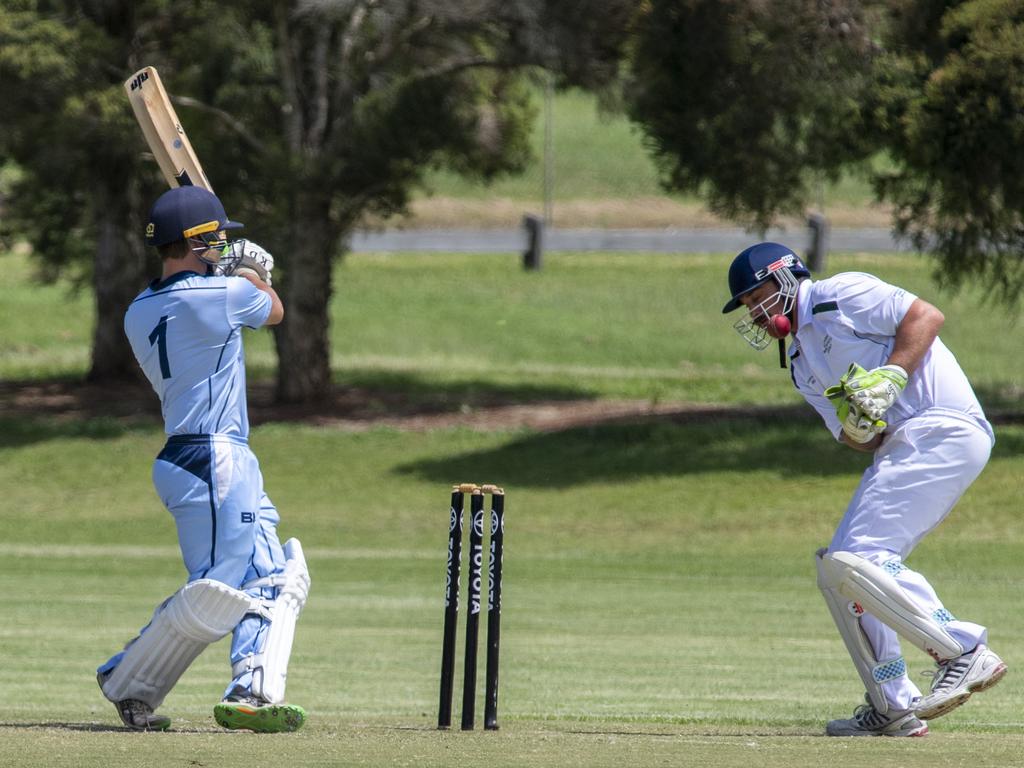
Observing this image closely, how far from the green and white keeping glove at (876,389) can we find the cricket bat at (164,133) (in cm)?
268

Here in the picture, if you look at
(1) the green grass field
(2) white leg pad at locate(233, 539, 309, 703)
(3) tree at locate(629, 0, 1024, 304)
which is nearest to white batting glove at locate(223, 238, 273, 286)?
(2) white leg pad at locate(233, 539, 309, 703)

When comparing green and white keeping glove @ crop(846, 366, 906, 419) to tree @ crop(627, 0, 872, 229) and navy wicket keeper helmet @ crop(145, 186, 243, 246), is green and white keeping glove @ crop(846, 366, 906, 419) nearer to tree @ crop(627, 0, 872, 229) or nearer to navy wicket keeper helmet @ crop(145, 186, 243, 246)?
navy wicket keeper helmet @ crop(145, 186, 243, 246)

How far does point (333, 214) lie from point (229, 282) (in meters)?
16.1

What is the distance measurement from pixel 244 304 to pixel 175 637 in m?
1.20

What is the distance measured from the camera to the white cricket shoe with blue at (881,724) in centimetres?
602

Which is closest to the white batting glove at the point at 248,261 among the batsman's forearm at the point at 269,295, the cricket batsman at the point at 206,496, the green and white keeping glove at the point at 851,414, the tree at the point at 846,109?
the batsman's forearm at the point at 269,295

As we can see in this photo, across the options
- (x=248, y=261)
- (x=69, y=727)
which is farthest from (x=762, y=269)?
(x=69, y=727)

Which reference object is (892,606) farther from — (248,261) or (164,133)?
(164,133)

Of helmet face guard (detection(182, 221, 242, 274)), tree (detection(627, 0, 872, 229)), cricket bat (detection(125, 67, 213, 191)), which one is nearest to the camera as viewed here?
helmet face guard (detection(182, 221, 242, 274))

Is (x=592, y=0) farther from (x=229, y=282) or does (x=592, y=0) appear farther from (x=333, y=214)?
(x=229, y=282)

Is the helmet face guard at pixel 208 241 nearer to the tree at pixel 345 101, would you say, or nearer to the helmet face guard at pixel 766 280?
the helmet face guard at pixel 766 280

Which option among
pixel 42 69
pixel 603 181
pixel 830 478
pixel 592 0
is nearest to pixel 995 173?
pixel 830 478

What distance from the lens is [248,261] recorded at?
6387 millimetres

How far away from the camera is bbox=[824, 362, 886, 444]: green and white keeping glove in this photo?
19.3 ft
